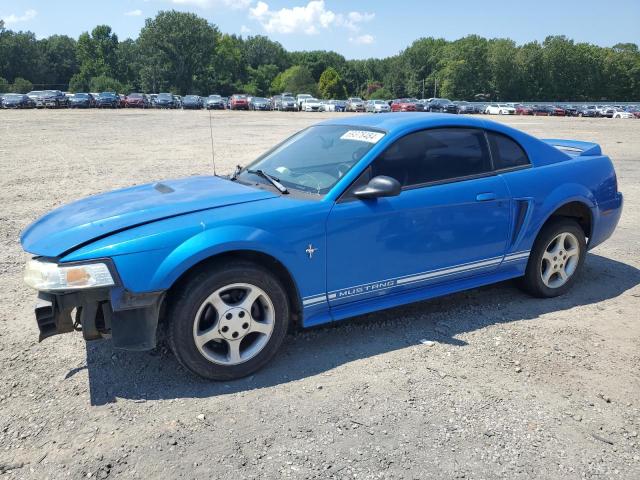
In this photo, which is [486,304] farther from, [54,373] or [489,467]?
[54,373]

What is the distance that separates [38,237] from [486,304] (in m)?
3.52

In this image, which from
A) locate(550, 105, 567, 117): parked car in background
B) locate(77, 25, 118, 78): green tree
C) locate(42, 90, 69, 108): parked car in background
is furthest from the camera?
locate(77, 25, 118, 78): green tree

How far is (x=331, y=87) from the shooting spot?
105 metres

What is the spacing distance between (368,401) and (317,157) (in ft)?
6.20

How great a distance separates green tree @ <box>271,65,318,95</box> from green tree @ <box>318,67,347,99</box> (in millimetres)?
1553

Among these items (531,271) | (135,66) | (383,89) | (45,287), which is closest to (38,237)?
(45,287)

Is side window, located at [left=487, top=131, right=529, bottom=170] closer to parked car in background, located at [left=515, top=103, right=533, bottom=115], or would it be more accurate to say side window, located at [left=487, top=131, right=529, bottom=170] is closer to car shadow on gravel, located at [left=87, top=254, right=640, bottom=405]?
car shadow on gravel, located at [left=87, top=254, right=640, bottom=405]

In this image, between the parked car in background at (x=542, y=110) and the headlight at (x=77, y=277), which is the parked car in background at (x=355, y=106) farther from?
the headlight at (x=77, y=277)

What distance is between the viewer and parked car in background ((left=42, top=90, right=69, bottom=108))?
5144 centimetres

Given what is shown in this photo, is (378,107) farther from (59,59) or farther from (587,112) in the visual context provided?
(59,59)

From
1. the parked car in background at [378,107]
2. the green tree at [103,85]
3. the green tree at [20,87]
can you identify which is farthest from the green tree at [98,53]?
the parked car in background at [378,107]

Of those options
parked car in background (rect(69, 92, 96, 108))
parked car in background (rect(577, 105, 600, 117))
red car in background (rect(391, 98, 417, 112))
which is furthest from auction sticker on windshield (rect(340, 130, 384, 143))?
parked car in background (rect(577, 105, 600, 117))

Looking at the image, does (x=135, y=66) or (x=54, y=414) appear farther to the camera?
(x=135, y=66)

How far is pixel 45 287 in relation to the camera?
2.95m
